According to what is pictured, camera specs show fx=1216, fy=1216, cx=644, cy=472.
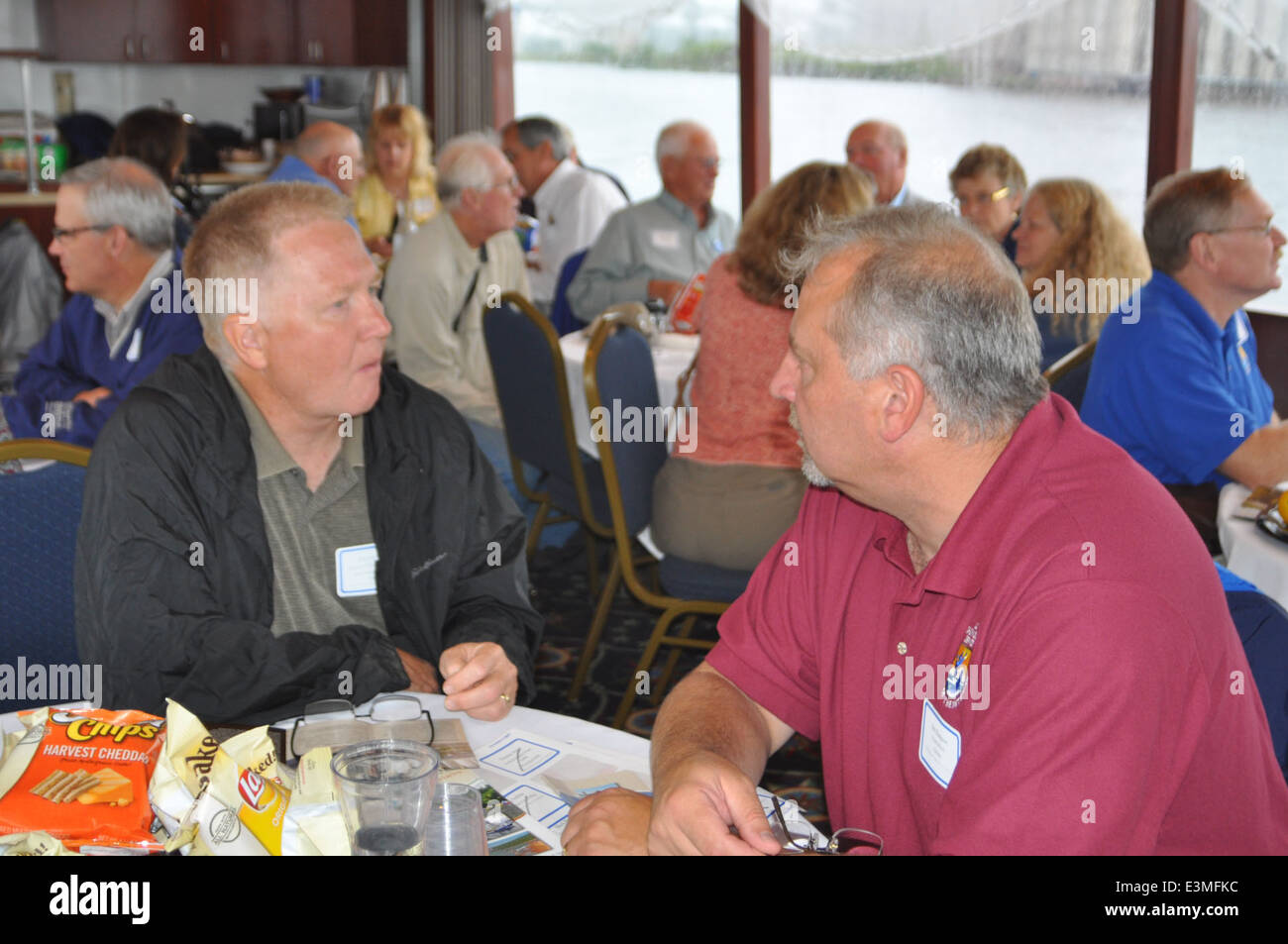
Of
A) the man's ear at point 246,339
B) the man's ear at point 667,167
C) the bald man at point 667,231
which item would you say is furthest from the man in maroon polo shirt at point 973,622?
the man's ear at point 667,167

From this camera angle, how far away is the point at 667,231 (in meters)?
5.71

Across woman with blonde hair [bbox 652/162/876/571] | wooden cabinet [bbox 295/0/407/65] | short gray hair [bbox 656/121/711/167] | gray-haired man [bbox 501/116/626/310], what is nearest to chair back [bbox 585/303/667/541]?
woman with blonde hair [bbox 652/162/876/571]

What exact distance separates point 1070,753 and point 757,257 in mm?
2207

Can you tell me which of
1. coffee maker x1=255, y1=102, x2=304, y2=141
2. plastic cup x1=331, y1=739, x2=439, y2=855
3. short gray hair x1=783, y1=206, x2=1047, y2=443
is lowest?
plastic cup x1=331, y1=739, x2=439, y2=855

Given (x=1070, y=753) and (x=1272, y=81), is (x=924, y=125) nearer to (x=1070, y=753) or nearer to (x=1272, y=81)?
(x=1272, y=81)

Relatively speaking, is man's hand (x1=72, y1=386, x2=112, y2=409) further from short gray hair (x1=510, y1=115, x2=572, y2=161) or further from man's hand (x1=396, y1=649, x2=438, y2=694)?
short gray hair (x1=510, y1=115, x2=572, y2=161)

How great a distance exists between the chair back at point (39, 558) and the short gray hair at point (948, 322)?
4.43 feet

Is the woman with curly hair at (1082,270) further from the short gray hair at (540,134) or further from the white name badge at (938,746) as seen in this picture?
the short gray hair at (540,134)

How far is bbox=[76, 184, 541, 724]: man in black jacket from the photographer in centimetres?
174

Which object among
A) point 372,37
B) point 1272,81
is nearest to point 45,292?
point 372,37

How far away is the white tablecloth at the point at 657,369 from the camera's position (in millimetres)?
3926

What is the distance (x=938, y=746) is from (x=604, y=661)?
2.59 m

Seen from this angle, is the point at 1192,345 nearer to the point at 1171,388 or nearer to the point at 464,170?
the point at 1171,388

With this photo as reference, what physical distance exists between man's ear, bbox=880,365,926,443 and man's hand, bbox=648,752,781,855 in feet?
1.38
